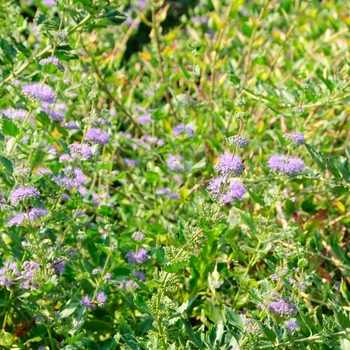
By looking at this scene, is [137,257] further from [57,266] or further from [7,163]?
[7,163]

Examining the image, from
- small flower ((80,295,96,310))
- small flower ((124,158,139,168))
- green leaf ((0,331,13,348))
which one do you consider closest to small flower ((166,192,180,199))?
small flower ((124,158,139,168))

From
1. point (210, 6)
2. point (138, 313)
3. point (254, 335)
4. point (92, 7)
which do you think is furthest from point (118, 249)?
point (210, 6)

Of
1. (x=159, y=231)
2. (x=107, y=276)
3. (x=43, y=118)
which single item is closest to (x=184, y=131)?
(x=159, y=231)

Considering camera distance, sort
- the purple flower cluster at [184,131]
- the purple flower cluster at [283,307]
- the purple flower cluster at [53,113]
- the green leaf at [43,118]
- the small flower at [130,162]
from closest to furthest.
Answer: the purple flower cluster at [283,307], the green leaf at [43,118], the purple flower cluster at [53,113], the purple flower cluster at [184,131], the small flower at [130,162]

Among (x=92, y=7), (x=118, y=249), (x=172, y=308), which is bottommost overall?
(x=118, y=249)

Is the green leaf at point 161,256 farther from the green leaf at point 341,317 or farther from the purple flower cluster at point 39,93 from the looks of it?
the purple flower cluster at point 39,93

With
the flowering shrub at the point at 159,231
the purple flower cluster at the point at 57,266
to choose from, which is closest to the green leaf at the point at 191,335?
the flowering shrub at the point at 159,231

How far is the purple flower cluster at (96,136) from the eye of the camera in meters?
1.57

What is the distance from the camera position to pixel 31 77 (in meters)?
1.79

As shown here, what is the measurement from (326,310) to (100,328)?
676mm

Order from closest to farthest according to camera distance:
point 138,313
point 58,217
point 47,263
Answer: point 47,263 → point 58,217 → point 138,313

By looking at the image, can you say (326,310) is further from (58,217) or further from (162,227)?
(58,217)

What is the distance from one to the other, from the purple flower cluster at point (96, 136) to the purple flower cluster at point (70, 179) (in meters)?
0.09

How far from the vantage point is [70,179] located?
1.52 m
